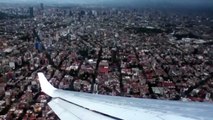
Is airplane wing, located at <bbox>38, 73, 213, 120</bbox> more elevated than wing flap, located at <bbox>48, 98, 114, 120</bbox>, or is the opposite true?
airplane wing, located at <bbox>38, 73, 213, 120</bbox>

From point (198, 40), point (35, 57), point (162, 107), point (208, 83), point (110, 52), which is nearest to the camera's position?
point (162, 107)

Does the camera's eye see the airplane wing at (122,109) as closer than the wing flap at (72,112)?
Yes

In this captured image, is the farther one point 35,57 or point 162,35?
point 162,35

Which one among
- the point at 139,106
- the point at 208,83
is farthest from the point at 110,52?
the point at 139,106

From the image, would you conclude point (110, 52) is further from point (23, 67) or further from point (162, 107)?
point (162, 107)

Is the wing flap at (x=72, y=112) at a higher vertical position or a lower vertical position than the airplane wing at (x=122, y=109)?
lower

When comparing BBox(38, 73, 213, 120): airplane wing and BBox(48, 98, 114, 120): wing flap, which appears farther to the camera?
BBox(48, 98, 114, 120): wing flap

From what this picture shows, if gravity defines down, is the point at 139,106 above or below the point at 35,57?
above

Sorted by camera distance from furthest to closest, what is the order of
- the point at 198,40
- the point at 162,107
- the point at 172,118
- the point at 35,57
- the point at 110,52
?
the point at 198,40 → the point at 110,52 → the point at 35,57 → the point at 162,107 → the point at 172,118
